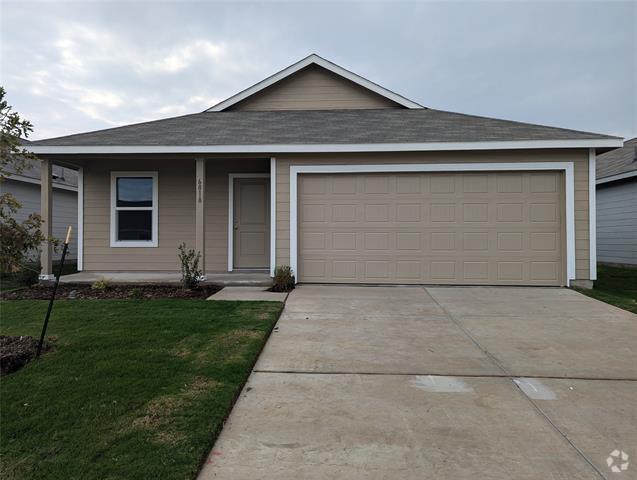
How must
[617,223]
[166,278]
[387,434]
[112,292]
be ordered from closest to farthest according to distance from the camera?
[387,434], [112,292], [166,278], [617,223]

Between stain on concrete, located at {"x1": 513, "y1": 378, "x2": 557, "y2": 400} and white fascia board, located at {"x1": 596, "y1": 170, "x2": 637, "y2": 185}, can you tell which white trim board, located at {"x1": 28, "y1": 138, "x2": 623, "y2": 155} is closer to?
stain on concrete, located at {"x1": 513, "y1": 378, "x2": 557, "y2": 400}

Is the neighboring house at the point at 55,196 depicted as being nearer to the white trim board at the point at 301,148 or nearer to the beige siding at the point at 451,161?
the white trim board at the point at 301,148

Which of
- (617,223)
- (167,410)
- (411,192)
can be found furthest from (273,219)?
(617,223)

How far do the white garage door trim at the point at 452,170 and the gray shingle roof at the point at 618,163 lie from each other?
5.98 m

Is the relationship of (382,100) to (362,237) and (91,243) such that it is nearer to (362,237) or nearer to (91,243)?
(362,237)

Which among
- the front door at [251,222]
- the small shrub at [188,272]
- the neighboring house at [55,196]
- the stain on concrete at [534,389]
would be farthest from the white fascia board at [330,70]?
the stain on concrete at [534,389]

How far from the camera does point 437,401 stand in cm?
305

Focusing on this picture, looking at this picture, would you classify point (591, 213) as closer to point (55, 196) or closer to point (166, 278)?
point (166, 278)

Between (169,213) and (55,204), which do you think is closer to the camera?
(169,213)

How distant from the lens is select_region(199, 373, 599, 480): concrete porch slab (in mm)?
2213

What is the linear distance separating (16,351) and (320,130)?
6.88 m

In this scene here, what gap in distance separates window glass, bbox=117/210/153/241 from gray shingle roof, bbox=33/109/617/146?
191cm

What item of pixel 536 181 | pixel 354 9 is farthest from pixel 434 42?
pixel 536 181

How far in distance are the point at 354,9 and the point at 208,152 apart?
364 inches
